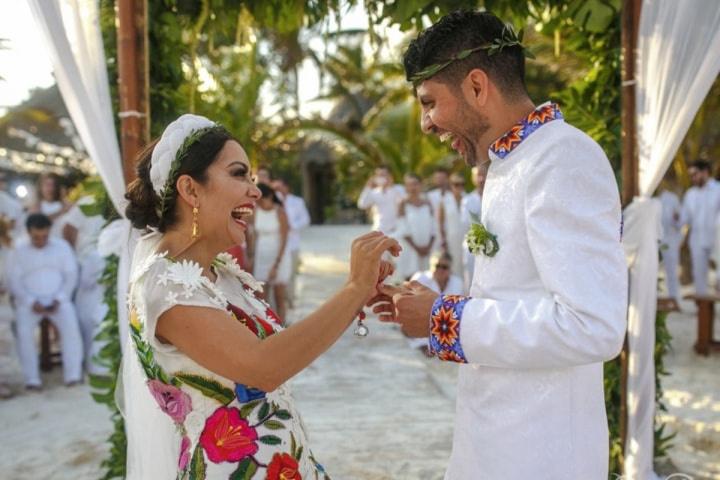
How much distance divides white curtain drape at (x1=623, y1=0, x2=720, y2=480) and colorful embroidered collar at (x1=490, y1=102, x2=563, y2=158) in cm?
195

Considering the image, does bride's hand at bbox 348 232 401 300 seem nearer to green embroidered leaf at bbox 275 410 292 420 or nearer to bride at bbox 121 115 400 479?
bride at bbox 121 115 400 479

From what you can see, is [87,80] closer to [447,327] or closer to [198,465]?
[198,465]

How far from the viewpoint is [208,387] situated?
204 centimetres

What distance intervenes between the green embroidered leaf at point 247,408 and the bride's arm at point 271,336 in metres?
0.17

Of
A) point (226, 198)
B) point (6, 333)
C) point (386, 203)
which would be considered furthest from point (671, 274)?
point (226, 198)

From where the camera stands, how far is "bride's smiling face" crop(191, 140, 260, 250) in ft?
7.09

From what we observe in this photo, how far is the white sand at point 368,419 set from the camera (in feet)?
16.8

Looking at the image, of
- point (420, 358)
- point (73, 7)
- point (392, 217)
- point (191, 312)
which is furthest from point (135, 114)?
point (392, 217)

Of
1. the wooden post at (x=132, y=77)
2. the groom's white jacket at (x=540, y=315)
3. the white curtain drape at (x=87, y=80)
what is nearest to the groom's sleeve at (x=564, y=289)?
the groom's white jacket at (x=540, y=315)

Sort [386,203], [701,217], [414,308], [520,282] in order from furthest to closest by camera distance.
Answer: [386,203], [701,217], [414,308], [520,282]

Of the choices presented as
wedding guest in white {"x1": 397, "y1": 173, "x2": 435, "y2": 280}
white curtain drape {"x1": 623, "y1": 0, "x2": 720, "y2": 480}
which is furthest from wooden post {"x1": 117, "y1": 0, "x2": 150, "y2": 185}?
wedding guest in white {"x1": 397, "y1": 173, "x2": 435, "y2": 280}

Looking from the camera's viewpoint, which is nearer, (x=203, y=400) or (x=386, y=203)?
(x=203, y=400)

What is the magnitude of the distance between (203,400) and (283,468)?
298mm

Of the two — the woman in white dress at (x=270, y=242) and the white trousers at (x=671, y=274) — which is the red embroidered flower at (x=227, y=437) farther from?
the white trousers at (x=671, y=274)
